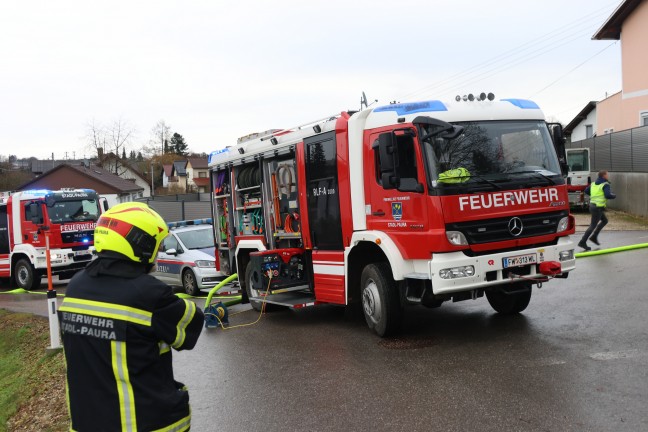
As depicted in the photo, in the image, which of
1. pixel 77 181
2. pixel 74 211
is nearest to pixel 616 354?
pixel 74 211

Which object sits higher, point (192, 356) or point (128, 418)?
point (128, 418)

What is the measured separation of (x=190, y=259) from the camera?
12.8m

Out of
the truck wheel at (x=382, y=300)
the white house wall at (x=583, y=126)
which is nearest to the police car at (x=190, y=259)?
the truck wheel at (x=382, y=300)

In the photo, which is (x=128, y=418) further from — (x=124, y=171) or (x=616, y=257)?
(x=124, y=171)

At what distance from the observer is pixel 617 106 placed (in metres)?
28.6

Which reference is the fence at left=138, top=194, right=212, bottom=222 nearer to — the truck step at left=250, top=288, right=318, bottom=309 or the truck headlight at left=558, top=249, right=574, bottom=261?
the truck step at left=250, top=288, right=318, bottom=309

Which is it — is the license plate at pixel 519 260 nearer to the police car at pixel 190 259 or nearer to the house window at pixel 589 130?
the police car at pixel 190 259

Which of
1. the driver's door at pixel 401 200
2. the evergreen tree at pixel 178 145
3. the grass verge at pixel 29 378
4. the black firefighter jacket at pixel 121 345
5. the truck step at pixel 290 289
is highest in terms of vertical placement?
the evergreen tree at pixel 178 145

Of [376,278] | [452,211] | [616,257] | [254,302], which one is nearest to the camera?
[452,211]

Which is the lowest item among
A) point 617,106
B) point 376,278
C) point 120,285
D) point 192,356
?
point 192,356

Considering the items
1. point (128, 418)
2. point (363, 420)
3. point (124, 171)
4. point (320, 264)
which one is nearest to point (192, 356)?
point (320, 264)

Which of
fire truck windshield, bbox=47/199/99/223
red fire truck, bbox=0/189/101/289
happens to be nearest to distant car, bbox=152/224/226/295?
red fire truck, bbox=0/189/101/289

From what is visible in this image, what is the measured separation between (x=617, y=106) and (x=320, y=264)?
2551cm

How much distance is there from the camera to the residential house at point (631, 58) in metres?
25.4
